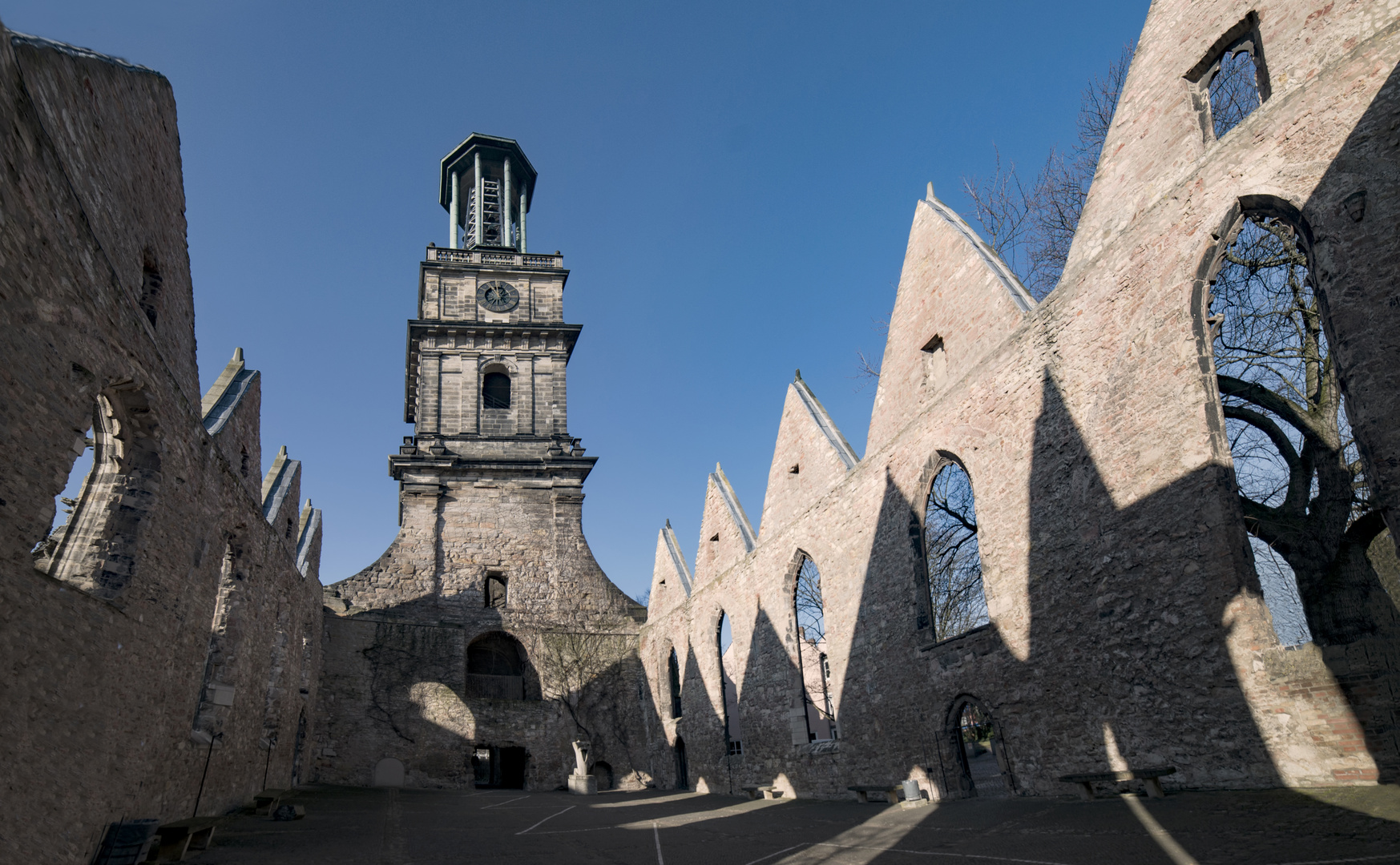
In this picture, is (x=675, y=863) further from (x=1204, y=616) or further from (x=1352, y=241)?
(x=1352, y=241)

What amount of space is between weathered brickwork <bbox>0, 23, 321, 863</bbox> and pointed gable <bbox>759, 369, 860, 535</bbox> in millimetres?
8881

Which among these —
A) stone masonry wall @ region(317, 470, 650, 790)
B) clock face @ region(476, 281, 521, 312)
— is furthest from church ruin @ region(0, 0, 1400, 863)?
clock face @ region(476, 281, 521, 312)

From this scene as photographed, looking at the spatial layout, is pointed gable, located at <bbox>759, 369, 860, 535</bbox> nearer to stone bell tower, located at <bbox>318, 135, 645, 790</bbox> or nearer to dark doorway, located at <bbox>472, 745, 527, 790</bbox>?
stone bell tower, located at <bbox>318, 135, 645, 790</bbox>

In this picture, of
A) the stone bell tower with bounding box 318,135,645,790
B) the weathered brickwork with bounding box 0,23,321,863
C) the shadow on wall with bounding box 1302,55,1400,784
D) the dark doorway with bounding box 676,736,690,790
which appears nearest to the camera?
the weathered brickwork with bounding box 0,23,321,863

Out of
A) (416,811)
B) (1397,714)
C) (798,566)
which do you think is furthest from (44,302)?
(798,566)

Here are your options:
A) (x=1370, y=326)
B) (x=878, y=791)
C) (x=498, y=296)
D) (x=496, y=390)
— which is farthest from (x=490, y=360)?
(x=1370, y=326)

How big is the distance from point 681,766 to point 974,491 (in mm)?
12331

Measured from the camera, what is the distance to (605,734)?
72.3 feet

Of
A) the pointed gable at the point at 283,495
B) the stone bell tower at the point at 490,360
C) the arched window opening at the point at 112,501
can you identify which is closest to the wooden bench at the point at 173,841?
the arched window opening at the point at 112,501

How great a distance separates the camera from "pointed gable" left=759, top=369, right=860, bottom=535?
14289 millimetres

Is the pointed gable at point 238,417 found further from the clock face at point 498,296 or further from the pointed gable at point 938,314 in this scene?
the clock face at point 498,296

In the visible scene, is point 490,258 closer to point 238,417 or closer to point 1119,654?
point 238,417

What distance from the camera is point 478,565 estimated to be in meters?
23.7

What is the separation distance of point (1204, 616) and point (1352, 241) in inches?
128
